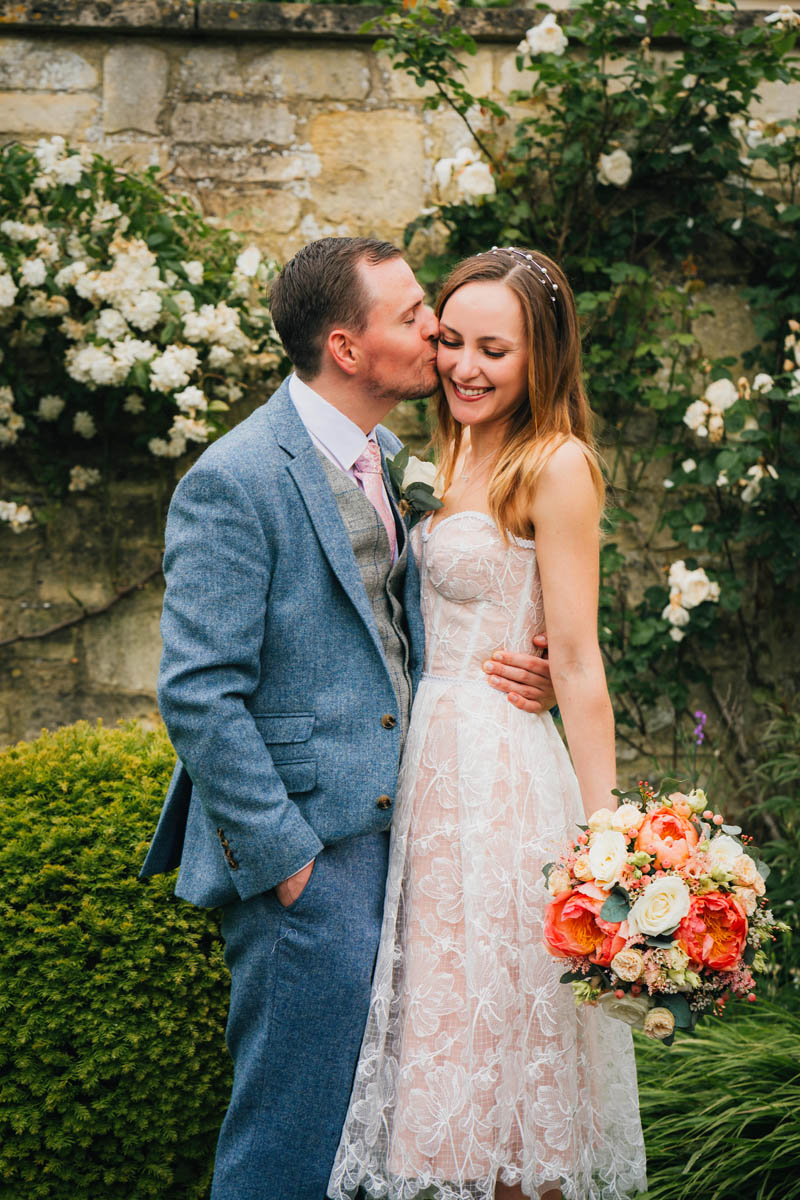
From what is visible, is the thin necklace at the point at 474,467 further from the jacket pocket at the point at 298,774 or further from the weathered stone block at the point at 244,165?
the weathered stone block at the point at 244,165

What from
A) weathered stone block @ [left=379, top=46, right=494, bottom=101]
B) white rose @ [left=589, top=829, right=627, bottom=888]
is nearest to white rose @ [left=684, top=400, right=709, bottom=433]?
weathered stone block @ [left=379, top=46, right=494, bottom=101]

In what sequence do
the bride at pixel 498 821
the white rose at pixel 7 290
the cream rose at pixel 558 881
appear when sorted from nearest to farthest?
1. the cream rose at pixel 558 881
2. the bride at pixel 498 821
3. the white rose at pixel 7 290

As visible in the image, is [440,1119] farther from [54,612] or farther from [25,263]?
[25,263]

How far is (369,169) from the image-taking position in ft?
14.3

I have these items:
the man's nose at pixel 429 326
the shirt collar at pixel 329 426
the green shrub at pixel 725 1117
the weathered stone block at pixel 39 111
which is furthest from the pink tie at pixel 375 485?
the weathered stone block at pixel 39 111

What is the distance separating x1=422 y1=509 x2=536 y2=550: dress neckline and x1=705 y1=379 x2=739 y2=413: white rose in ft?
6.98

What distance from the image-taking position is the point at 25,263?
12.7ft

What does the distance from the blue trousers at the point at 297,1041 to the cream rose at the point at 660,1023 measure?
0.55 metres

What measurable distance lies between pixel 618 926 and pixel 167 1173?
1.46 m

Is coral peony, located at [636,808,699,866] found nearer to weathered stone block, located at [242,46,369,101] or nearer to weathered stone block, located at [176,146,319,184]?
weathered stone block, located at [176,146,319,184]

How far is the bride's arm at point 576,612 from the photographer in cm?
225

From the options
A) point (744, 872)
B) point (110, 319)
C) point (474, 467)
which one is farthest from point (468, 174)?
point (744, 872)

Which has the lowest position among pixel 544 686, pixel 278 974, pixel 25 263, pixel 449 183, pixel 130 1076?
pixel 130 1076

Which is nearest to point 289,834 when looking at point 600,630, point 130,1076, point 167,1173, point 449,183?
point 130,1076
